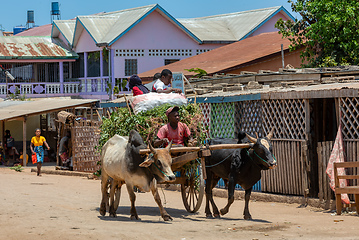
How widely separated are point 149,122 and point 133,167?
109 cm

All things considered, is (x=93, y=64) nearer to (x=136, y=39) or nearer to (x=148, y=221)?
(x=136, y=39)

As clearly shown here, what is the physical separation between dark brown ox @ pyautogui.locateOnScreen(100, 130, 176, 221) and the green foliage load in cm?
32

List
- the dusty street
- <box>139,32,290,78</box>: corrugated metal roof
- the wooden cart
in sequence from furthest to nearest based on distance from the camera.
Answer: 1. <box>139,32,290,78</box>: corrugated metal roof
2. the wooden cart
3. the dusty street

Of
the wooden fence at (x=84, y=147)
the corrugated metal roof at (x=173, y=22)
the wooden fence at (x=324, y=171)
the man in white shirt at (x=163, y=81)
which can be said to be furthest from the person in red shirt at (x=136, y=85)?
the corrugated metal roof at (x=173, y=22)

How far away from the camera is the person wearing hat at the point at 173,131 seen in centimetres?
1151

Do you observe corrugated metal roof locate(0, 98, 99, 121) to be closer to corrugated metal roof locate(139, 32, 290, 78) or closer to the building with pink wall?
corrugated metal roof locate(139, 32, 290, 78)

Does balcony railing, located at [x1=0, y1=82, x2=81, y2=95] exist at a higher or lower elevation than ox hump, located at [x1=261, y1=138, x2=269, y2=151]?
higher

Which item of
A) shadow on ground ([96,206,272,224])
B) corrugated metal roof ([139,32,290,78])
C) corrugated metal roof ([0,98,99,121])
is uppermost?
corrugated metal roof ([139,32,290,78])

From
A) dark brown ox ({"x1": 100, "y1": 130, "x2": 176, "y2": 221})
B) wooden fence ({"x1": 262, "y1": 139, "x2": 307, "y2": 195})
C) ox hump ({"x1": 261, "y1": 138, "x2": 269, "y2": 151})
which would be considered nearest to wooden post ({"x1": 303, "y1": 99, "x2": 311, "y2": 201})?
wooden fence ({"x1": 262, "y1": 139, "x2": 307, "y2": 195})

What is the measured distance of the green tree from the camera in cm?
2202

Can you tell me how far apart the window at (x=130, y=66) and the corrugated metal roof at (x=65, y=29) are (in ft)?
15.7

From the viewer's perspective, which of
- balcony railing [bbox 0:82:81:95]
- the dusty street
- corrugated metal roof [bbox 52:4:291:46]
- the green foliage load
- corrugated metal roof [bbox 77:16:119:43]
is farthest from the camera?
balcony railing [bbox 0:82:81:95]

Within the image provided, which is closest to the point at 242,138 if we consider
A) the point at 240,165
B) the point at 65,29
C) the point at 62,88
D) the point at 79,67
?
the point at 240,165

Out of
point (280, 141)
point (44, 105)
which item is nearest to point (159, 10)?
point (44, 105)
